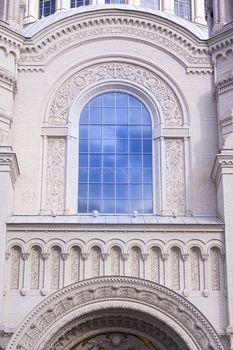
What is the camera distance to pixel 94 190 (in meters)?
22.4

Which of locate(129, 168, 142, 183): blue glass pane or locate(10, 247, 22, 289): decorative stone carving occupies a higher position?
locate(129, 168, 142, 183): blue glass pane

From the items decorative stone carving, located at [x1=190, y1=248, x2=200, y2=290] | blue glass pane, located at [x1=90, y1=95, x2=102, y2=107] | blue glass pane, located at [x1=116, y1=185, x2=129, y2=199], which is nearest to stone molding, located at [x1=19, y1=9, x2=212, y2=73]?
blue glass pane, located at [x1=90, y1=95, x2=102, y2=107]

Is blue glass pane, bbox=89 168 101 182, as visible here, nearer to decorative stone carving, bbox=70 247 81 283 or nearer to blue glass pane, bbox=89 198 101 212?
blue glass pane, bbox=89 198 101 212

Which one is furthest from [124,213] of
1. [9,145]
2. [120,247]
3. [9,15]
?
[9,15]

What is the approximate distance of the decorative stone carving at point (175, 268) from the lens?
65.4 ft

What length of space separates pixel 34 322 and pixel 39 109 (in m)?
6.59

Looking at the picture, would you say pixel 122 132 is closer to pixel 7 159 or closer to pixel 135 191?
pixel 135 191

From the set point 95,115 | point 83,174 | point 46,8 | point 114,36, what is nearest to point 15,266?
point 83,174

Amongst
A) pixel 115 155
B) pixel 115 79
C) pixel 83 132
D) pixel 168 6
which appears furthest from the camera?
pixel 168 6

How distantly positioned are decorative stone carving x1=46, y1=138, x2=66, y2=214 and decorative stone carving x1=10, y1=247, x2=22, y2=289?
1.98 m

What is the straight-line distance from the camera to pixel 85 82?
23.4 metres

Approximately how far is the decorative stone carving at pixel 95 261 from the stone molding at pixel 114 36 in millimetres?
6188

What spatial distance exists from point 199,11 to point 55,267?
48.1 ft

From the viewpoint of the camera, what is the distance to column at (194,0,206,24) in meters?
30.7
